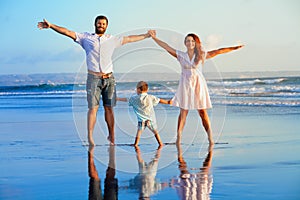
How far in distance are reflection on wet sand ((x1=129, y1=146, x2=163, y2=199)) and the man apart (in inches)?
55.9

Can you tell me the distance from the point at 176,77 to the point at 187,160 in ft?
5.33

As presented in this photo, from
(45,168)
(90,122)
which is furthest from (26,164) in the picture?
(90,122)

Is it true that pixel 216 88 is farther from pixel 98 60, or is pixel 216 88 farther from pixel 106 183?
pixel 106 183

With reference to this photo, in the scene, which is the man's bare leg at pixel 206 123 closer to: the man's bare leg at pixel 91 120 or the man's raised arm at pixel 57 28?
the man's bare leg at pixel 91 120

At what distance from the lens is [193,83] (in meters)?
8.79

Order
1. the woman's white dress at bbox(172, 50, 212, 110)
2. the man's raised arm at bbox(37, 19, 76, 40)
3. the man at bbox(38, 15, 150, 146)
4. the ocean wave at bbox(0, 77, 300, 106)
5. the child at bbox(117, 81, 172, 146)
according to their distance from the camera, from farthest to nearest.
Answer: the child at bbox(117, 81, 172, 146), the ocean wave at bbox(0, 77, 300, 106), the woman's white dress at bbox(172, 50, 212, 110), the man at bbox(38, 15, 150, 146), the man's raised arm at bbox(37, 19, 76, 40)

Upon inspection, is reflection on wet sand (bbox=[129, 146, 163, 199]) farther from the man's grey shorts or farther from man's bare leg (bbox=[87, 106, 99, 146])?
the man's grey shorts

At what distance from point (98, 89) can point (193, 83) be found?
1.31 meters

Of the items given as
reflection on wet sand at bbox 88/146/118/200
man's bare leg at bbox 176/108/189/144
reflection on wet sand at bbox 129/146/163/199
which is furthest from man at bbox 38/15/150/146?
reflection on wet sand at bbox 129/146/163/199

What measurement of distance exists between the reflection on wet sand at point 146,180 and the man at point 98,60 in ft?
4.66

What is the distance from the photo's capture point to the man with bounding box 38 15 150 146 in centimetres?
846

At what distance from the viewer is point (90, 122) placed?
860cm

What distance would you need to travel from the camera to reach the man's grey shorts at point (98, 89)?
857 centimetres

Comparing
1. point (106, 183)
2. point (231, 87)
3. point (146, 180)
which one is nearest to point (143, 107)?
point (146, 180)
